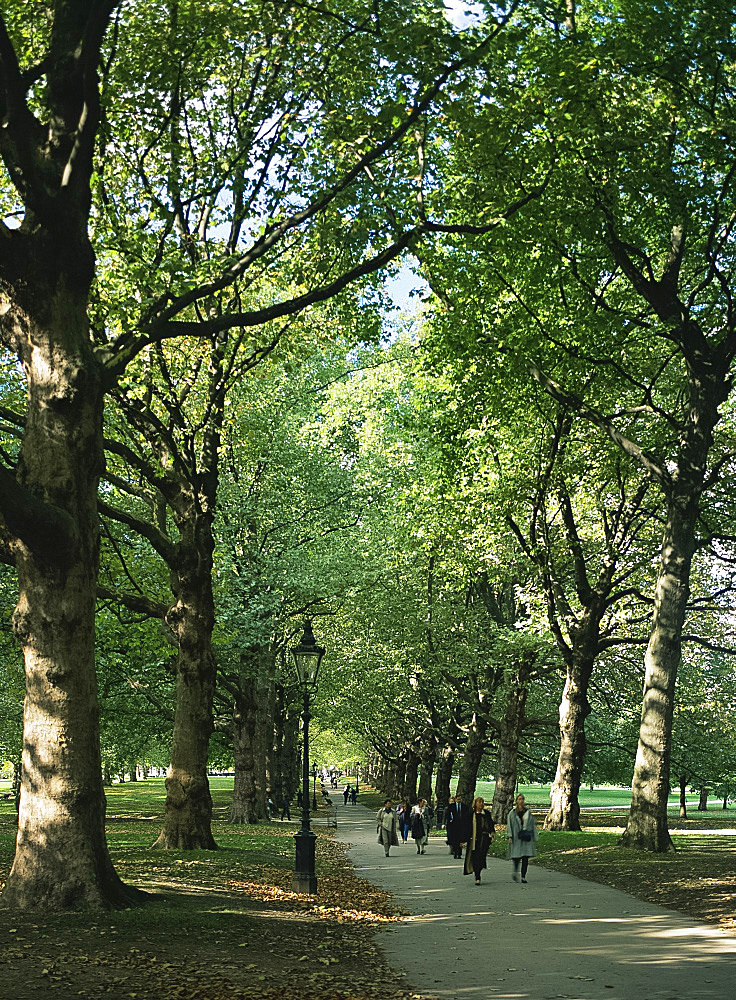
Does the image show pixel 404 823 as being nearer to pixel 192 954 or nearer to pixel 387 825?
pixel 387 825

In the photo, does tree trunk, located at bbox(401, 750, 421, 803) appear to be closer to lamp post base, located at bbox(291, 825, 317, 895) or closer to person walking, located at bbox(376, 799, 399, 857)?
person walking, located at bbox(376, 799, 399, 857)

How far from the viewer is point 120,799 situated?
59781 mm

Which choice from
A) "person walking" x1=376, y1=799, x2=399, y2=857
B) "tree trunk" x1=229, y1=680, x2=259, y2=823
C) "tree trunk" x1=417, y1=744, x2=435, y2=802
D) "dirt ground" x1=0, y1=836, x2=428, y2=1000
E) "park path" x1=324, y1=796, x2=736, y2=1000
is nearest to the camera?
"dirt ground" x1=0, y1=836, x2=428, y2=1000

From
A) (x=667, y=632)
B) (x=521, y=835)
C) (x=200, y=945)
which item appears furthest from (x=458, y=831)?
(x=200, y=945)

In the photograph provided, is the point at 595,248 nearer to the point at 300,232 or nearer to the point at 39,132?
the point at 300,232

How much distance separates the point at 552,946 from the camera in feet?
34.4

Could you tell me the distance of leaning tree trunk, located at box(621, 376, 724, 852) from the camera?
62.7ft

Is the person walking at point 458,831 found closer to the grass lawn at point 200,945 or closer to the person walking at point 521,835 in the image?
the person walking at point 521,835

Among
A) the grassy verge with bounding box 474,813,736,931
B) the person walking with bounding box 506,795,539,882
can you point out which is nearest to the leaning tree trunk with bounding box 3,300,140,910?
the grassy verge with bounding box 474,813,736,931

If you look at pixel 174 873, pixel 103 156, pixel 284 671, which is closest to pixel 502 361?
pixel 103 156

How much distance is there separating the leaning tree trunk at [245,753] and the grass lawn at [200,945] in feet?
54.0

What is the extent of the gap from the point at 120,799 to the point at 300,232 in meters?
51.9

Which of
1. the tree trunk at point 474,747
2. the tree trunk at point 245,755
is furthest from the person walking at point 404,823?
the tree trunk at point 245,755

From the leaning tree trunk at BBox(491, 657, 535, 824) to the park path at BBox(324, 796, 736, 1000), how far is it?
50.7 feet
